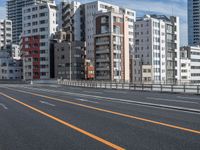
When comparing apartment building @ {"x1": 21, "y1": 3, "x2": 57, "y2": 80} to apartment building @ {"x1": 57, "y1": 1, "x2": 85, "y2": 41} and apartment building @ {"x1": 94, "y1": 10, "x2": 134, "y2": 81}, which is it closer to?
apartment building @ {"x1": 57, "y1": 1, "x2": 85, "y2": 41}

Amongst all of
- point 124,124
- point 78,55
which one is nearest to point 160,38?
point 78,55

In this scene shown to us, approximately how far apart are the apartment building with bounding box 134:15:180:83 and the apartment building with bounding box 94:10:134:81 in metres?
14.4

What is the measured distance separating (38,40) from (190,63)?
6373 cm

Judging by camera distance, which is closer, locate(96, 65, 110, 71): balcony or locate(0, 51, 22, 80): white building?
locate(96, 65, 110, 71): balcony

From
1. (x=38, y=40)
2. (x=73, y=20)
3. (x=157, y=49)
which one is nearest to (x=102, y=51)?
(x=38, y=40)

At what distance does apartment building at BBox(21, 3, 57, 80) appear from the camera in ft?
375

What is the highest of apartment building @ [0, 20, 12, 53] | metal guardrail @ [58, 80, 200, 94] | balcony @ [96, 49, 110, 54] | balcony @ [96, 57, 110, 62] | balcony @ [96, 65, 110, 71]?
apartment building @ [0, 20, 12, 53]

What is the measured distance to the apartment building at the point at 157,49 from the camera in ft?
395

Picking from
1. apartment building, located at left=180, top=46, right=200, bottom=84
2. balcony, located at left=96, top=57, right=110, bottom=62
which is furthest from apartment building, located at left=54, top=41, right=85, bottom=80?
apartment building, located at left=180, top=46, right=200, bottom=84

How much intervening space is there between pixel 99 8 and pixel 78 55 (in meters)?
22.5

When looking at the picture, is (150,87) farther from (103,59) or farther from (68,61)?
(68,61)

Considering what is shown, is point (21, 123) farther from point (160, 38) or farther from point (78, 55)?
point (160, 38)

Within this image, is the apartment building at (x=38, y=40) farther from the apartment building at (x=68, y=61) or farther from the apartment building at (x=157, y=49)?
the apartment building at (x=157, y=49)

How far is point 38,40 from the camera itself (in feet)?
381
